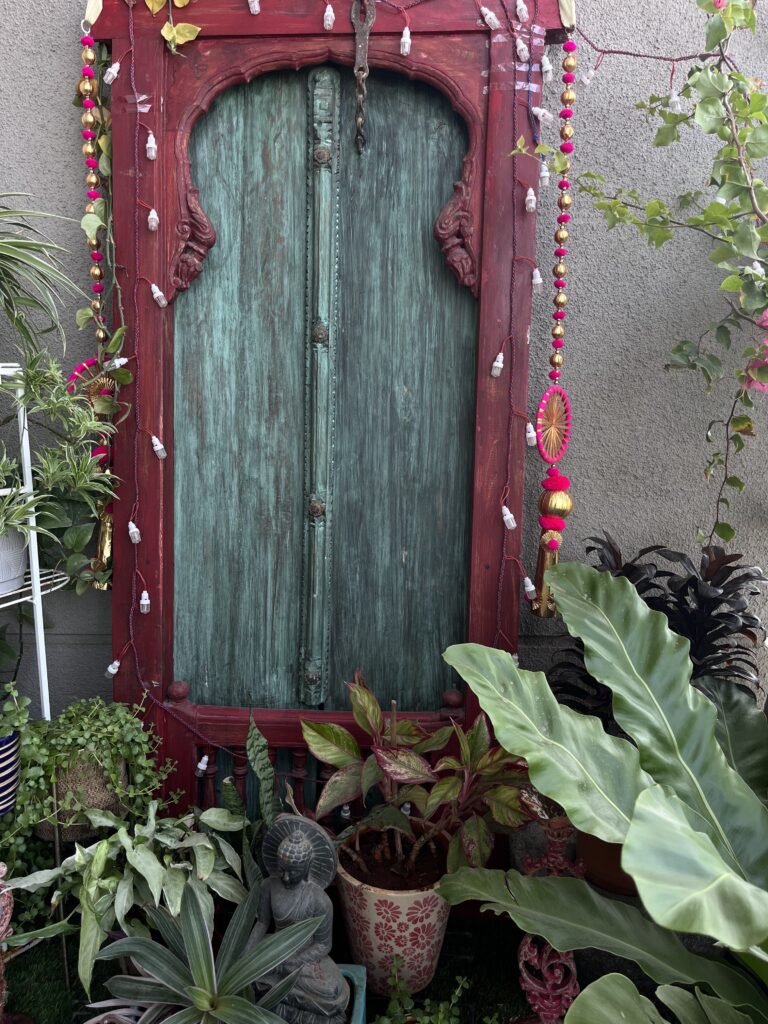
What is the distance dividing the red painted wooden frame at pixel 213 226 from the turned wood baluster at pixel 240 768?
16.6 inches

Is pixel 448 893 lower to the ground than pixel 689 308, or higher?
lower

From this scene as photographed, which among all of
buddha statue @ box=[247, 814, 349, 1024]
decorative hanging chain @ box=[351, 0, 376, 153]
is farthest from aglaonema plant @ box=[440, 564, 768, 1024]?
decorative hanging chain @ box=[351, 0, 376, 153]

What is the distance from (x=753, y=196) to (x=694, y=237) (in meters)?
0.39

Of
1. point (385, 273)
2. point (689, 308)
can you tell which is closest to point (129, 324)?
point (385, 273)

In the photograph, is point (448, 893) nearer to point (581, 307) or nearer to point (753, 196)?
point (581, 307)

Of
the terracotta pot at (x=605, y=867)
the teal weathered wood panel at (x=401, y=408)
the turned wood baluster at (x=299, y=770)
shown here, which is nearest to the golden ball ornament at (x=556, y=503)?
the teal weathered wood panel at (x=401, y=408)

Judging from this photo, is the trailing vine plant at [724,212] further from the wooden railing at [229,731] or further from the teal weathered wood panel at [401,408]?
the wooden railing at [229,731]

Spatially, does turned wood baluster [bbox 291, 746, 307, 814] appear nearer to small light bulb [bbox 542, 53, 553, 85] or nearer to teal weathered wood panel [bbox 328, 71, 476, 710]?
teal weathered wood panel [bbox 328, 71, 476, 710]

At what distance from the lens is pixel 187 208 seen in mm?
2195

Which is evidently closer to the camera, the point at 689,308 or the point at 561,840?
the point at 561,840

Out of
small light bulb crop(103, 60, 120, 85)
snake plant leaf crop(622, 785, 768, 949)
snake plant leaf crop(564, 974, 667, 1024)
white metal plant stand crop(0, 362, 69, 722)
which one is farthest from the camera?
small light bulb crop(103, 60, 120, 85)

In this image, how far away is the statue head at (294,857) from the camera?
1776 mm

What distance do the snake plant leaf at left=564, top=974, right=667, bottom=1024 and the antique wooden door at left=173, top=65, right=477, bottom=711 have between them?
102 cm

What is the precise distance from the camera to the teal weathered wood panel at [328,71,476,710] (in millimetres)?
2225
